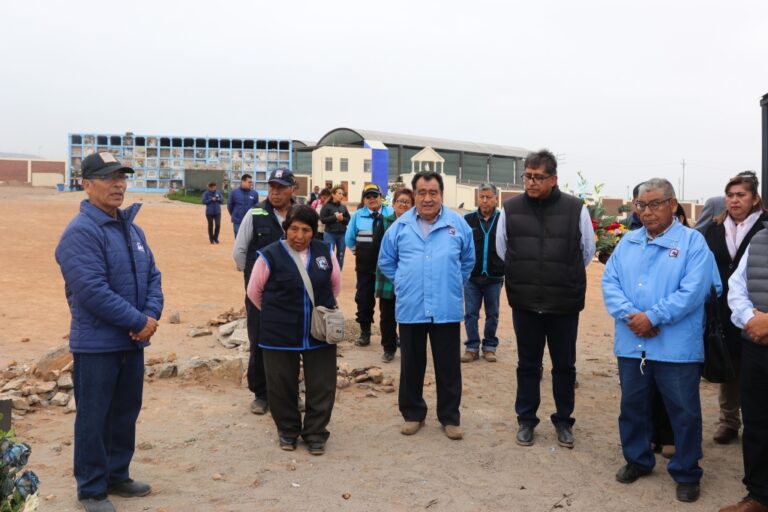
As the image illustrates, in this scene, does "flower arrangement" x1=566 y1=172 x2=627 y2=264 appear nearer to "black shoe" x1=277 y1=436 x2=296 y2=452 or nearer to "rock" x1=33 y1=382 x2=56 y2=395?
"black shoe" x1=277 y1=436 x2=296 y2=452

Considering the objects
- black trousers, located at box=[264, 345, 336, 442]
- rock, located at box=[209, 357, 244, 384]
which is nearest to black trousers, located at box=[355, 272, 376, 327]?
rock, located at box=[209, 357, 244, 384]

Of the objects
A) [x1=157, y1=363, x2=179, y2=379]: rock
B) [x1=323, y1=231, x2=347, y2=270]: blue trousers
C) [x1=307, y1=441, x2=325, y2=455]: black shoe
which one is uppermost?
[x1=323, y1=231, x2=347, y2=270]: blue trousers

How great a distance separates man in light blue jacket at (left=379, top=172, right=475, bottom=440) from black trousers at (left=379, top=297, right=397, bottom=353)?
2203 mm

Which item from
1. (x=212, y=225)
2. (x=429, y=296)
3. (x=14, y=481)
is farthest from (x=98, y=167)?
(x=212, y=225)

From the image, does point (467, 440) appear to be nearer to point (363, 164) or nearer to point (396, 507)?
point (396, 507)

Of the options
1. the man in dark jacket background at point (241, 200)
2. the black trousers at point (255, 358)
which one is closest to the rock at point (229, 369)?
the black trousers at point (255, 358)

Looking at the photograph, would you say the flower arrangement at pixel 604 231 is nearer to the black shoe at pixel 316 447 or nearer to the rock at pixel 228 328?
the black shoe at pixel 316 447

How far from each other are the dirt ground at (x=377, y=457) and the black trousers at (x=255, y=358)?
0.73 ft

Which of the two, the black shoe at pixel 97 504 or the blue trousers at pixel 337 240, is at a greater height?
the blue trousers at pixel 337 240

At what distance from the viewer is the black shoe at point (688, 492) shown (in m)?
4.13

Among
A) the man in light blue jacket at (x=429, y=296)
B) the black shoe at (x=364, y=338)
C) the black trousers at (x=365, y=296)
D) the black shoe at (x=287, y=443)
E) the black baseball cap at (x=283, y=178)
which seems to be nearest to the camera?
the black shoe at (x=287, y=443)

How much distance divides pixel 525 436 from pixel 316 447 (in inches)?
61.5

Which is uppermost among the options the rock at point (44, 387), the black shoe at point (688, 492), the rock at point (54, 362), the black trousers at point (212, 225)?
the black trousers at point (212, 225)

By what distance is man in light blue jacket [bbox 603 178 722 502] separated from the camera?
4.17m
